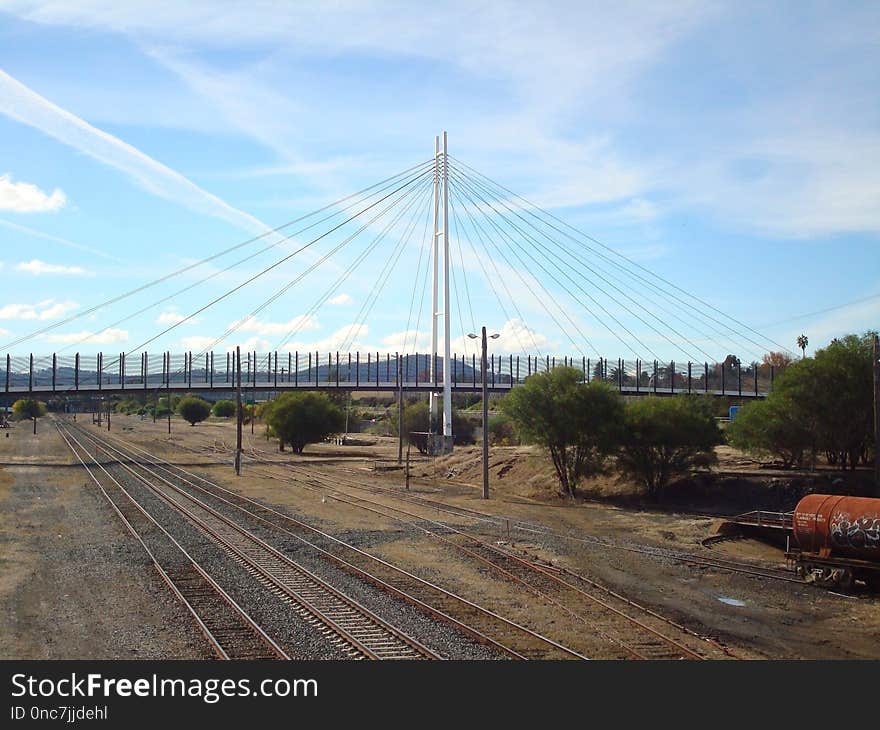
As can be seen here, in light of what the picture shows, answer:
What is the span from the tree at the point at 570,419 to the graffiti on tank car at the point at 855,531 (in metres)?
24.3

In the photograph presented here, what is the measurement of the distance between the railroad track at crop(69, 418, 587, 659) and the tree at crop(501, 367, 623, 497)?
1832cm

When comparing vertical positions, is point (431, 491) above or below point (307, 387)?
below

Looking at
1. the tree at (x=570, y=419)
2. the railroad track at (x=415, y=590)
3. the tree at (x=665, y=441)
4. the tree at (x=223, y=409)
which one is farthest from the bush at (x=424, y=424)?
the tree at (x=223, y=409)

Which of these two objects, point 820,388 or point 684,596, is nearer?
point 684,596

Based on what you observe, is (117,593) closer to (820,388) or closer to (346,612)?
(346,612)

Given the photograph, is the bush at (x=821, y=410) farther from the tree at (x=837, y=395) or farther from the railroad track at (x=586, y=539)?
the railroad track at (x=586, y=539)

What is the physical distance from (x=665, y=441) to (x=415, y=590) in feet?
98.9

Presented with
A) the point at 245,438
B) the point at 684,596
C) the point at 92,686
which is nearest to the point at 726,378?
the point at 245,438

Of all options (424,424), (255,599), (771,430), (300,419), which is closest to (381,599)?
(255,599)

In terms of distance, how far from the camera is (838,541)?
24.1m

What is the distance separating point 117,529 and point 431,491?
72.6 ft

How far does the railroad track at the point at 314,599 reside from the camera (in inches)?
602

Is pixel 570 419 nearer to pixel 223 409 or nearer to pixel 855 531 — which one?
pixel 855 531

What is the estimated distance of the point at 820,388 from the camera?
47.4m
